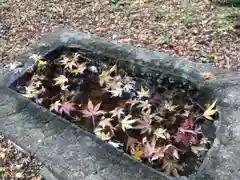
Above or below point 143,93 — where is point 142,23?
above

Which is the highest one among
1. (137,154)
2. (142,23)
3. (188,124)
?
(142,23)

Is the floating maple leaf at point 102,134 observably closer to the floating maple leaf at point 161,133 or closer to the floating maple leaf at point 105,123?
the floating maple leaf at point 105,123

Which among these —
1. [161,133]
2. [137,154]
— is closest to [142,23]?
[161,133]

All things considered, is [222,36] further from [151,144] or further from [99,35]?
[151,144]

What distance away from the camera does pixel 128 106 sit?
2.72 meters

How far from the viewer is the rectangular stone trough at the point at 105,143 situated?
2.21 metres

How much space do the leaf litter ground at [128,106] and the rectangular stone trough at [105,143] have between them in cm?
8

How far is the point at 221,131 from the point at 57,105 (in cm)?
120

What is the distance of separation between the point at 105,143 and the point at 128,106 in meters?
0.41

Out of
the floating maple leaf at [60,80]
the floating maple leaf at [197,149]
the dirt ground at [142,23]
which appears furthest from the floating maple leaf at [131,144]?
the dirt ground at [142,23]

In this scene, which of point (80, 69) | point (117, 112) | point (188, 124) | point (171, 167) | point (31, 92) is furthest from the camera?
point (80, 69)

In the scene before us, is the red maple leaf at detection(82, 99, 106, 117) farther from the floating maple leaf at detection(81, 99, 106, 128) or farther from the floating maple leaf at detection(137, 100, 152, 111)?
the floating maple leaf at detection(137, 100, 152, 111)

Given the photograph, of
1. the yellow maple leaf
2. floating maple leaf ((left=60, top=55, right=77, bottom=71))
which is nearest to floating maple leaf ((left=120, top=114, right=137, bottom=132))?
the yellow maple leaf

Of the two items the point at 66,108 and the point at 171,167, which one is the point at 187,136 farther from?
the point at 66,108
